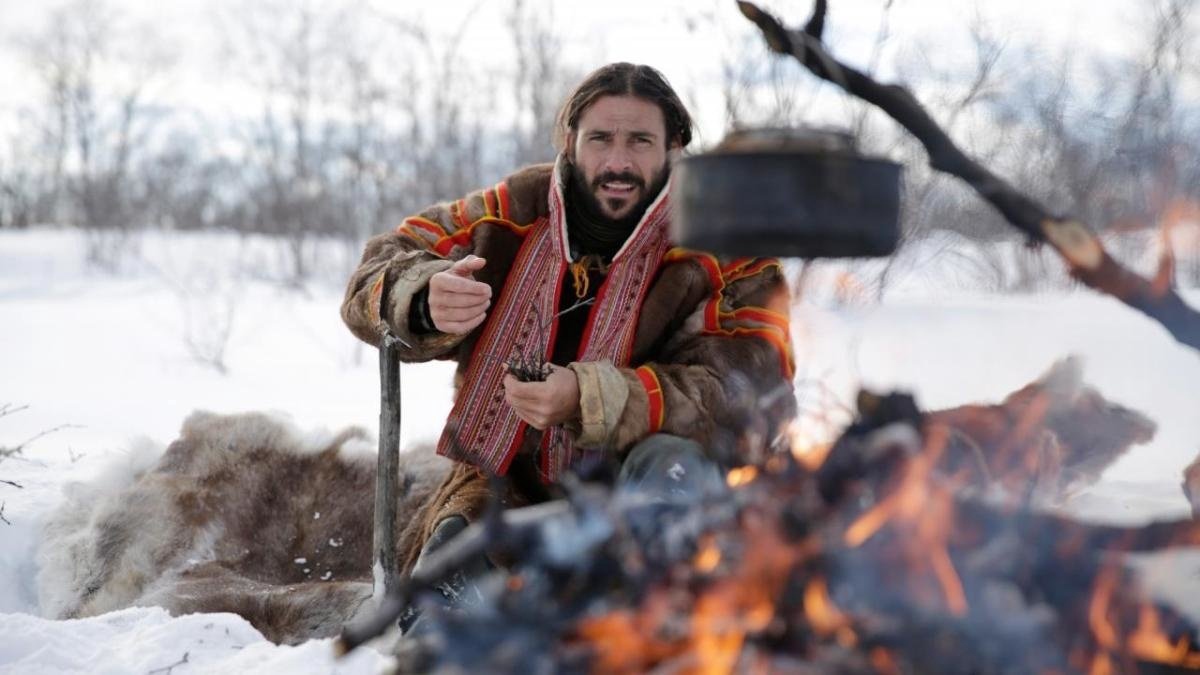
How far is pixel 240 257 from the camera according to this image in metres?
17.1

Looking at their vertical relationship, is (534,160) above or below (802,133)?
below

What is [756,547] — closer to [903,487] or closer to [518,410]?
[903,487]

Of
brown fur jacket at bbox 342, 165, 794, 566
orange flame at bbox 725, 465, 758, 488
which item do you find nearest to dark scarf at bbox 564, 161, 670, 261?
brown fur jacket at bbox 342, 165, 794, 566

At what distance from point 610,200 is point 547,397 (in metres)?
0.63

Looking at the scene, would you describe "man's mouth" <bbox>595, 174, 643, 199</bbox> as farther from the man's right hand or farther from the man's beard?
the man's right hand

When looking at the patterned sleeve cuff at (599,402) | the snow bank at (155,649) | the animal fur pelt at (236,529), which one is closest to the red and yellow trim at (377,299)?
the patterned sleeve cuff at (599,402)

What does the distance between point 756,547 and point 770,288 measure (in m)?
1.32

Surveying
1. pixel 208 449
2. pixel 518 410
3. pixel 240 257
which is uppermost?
pixel 518 410

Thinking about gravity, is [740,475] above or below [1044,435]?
above

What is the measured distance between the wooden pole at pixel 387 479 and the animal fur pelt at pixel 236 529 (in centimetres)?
54

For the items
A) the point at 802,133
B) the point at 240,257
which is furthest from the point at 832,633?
the point at 240,257

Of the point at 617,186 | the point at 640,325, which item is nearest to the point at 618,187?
the point at 617,186

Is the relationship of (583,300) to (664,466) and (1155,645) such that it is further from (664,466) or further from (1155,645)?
(1155,645)

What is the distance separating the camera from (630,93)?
8.15 feet
